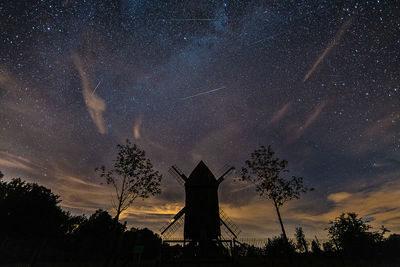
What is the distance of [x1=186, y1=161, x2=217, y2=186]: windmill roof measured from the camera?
67.8ft

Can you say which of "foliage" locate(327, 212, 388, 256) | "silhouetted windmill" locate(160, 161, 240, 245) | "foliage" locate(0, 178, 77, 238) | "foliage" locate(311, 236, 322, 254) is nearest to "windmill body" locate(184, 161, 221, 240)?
"silhouetted windmill" locate(160, 161, 240, 245)

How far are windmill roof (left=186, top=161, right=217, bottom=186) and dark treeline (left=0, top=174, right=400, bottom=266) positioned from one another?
6.44m

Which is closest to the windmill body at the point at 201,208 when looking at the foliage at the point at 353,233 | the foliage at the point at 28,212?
the foliage at the point at 353,233

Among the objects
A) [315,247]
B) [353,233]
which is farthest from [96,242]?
Answer: [353,233]

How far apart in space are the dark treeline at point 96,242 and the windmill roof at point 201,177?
21.1ft

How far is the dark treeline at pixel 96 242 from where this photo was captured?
18.3 metres

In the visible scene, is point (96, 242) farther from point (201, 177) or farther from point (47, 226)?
point (47, 226)

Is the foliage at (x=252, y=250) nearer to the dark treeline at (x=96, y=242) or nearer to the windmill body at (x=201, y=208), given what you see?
the dark treeline at (x=96, y=242)

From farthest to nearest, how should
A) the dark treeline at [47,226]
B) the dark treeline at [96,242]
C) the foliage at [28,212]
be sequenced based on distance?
1. the foliage at [28,212]
2. the dark treeline at [47,226]
3. the dark treeline at [96,242]

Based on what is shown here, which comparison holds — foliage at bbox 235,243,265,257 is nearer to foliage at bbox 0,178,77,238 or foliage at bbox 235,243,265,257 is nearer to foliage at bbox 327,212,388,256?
foliage at bbox 327,212,388,256

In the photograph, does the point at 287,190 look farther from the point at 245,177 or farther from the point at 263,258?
the point at 263,258

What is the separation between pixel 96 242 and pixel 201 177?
677 inches

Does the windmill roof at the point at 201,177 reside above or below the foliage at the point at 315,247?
above

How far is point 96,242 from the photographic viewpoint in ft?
81.8
